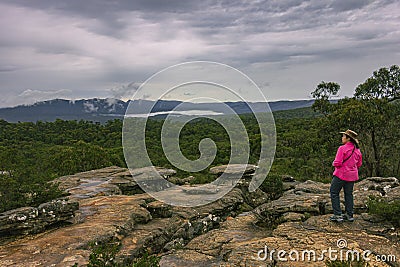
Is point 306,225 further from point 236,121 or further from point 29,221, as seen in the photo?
point 29,221

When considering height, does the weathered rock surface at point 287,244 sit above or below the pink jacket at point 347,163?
below

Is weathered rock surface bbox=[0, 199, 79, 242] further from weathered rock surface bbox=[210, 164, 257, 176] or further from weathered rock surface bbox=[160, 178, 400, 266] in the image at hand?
weathered rock surface bbox=[210, 164, 257, 176]

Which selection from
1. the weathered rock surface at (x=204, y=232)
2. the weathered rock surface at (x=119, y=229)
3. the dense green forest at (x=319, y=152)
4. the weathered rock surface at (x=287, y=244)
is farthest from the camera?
A: the dense green forest at (x=319, y=152)

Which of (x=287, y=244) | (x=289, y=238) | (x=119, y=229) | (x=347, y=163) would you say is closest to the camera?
(x=287, y=244)

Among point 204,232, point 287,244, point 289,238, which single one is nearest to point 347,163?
point 289,238

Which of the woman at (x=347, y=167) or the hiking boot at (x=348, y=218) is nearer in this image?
the woman at (x=347, y=167)

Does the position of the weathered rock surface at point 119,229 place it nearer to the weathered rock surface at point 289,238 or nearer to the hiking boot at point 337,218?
the weathered rock surface at point 289,238

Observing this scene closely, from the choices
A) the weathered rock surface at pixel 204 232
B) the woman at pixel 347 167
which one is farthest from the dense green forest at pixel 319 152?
the woman at pixel 347 167

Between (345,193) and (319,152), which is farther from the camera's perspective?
(319,152)

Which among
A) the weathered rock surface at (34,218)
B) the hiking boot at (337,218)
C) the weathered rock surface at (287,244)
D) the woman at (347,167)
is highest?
the woman at (347,167)

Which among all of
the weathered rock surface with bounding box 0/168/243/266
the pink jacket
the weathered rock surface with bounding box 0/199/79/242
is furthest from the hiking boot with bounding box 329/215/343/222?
the weathered rock surface with bounding box 0/199/79/242

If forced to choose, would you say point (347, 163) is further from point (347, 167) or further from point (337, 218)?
point (337, 218)

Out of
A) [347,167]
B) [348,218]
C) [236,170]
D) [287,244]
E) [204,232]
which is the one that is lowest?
[204,232]

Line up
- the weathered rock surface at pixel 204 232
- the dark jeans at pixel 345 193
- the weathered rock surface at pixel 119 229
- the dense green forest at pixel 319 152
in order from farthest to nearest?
the dense green forest at pixel 319 152, the dark jeans at pixel 345 193, the weathered rock surface at pixel 119 229, the weathered rock surface at pixel 204 232
